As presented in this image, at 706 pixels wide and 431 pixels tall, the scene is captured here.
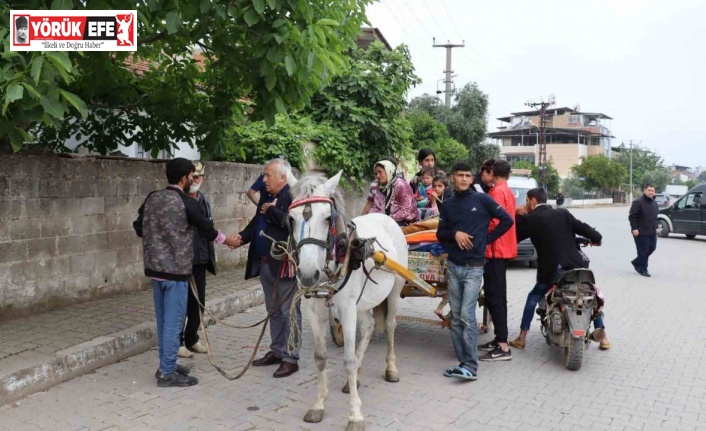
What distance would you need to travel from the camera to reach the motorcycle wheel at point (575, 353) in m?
5.69

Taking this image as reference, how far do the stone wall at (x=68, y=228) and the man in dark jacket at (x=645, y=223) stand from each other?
976cm

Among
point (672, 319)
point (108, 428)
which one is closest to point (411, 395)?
point (108, 428)

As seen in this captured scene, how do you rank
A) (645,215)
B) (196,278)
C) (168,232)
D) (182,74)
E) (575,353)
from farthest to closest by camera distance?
(645,215) < (182,74) < (196,278) < (575,353) < (168,232)

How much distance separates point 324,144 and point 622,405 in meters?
9.04

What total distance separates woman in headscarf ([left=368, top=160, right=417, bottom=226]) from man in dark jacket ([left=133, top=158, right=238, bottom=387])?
239cm

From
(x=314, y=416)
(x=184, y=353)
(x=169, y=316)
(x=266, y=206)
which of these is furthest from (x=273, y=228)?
(x=314, y=416)

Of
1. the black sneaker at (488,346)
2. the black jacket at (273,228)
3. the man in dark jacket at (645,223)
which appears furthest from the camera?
the man in dark jacket at (645,223)

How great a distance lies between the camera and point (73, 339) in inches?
229

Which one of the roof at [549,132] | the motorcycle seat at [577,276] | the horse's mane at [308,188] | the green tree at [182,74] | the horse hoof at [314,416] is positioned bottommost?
the horse hoof at [314,416]

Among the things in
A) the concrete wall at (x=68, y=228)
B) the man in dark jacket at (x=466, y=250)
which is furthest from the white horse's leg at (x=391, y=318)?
the concrete wall at (x=68, y=228)

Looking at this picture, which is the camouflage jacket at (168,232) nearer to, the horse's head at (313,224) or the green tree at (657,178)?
the horse's head at (313,224)

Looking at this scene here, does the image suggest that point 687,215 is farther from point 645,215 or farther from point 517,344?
point 517,344

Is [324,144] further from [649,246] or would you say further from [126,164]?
[649,246]

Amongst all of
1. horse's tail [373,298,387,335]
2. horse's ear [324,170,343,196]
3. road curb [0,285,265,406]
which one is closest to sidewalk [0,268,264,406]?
road curb [0,285,265,406]
